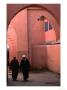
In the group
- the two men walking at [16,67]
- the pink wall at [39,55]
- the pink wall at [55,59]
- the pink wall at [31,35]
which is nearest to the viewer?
the pink wall at [55,59]

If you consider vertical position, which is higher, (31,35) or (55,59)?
(31,35)

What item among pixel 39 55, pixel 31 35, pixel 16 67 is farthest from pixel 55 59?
pixel 31 35

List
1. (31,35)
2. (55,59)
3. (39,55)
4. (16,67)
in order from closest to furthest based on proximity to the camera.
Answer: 1. (55,59)
2. (16,67)
3. (39,55)
4. (31,35)

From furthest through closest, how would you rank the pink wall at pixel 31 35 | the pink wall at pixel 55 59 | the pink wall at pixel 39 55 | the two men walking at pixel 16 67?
the pink wall at pixel 31 35, the pink wall at pixel 39 55, the two men walking at pixel 16 67, the pink wall at pixel 55 59

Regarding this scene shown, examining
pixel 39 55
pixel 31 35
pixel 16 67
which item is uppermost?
pixel 31 35

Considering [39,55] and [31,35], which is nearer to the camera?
[39,55]

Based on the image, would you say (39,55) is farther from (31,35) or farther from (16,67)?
(16,67)

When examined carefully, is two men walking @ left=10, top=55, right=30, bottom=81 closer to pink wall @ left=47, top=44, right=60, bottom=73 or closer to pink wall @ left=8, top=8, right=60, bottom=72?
pink wall @ left=47, top=44, right=60, bottom=73

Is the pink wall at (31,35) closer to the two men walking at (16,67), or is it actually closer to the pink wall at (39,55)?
the pink wall at (39,55)

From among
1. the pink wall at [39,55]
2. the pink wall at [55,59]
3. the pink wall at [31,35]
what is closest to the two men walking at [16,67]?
the pink wall at [55,59]

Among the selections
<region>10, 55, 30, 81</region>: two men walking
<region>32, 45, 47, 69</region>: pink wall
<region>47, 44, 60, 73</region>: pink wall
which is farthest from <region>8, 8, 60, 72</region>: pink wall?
<region>10, 55, 30, 81</region>: two men walking
